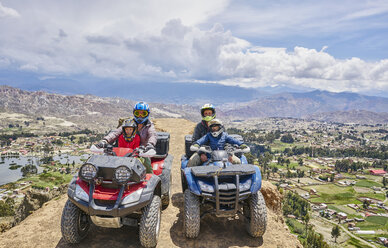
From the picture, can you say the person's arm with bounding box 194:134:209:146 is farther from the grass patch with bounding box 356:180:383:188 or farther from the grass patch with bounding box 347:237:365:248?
the grass patch with bounding box 356:180:383:188

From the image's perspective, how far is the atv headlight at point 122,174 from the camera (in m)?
4.76

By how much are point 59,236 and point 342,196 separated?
9528 cm

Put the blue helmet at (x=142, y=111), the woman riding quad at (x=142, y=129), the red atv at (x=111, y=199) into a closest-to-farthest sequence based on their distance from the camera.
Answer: the red atv at (x=111, y=199)
the woman riding quad at (x=142, y=129)
the blue helmet at (x=142, y=111)

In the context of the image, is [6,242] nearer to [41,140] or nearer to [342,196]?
[342,196]

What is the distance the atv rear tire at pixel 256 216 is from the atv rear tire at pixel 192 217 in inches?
51.7

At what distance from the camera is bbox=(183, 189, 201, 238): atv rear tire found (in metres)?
5.57

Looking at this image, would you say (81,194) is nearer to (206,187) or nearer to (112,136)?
(112,136)

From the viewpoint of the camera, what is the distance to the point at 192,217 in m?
5.56

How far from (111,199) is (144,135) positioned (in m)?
2.97

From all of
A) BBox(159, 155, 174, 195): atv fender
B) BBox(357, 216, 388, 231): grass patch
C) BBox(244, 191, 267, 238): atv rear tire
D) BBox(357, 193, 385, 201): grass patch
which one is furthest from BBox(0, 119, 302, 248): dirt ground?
BBox(357, 193, 385, 201): grass patch

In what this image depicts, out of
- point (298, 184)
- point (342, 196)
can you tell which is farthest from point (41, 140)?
point (342, 196)

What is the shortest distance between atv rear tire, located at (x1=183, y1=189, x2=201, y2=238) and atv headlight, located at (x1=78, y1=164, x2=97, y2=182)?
2.31 metres

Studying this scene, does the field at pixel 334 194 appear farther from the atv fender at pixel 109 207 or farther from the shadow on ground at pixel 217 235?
the atv fender at pixel 109 207

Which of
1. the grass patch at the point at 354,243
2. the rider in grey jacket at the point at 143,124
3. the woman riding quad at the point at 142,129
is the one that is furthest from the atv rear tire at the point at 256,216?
the grass patch at the point at 354,243
